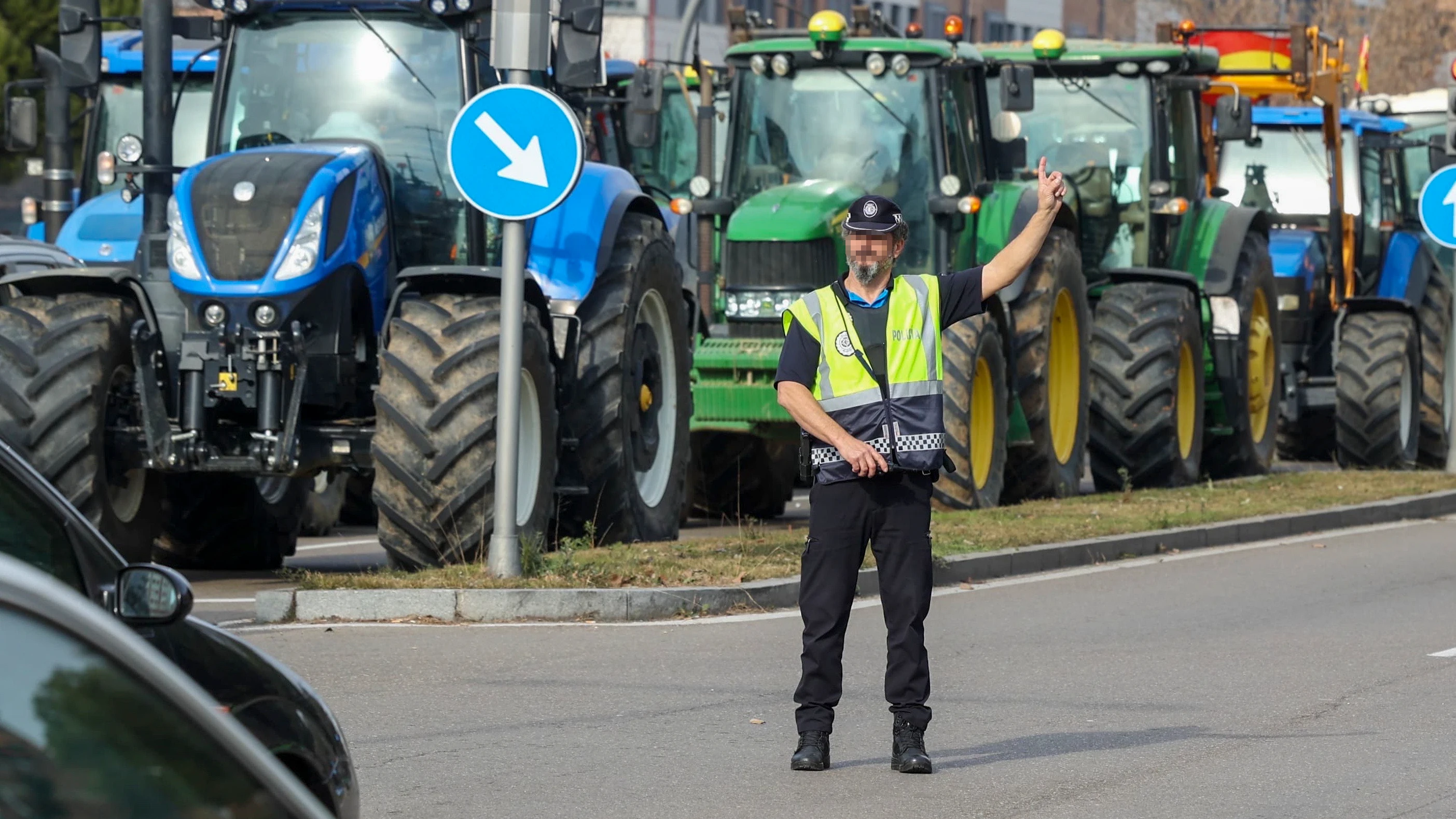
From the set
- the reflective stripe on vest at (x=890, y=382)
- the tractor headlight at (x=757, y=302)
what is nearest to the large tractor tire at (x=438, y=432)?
the reflective stripe on vest at (x=890, y=382)

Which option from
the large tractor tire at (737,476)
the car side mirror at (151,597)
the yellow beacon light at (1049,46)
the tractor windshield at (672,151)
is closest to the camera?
the car side mirror at (151,597)

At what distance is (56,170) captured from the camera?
19328mm

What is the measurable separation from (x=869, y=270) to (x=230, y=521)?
6.40m

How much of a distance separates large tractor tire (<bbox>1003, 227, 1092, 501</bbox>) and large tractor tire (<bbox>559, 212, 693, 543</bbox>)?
3176 mm

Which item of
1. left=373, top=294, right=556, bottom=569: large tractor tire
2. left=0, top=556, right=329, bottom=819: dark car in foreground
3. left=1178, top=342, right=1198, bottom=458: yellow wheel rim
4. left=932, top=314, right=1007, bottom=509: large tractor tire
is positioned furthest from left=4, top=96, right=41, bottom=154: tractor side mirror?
left=0, top=556, right=329, bottom=819: dark car in foreground

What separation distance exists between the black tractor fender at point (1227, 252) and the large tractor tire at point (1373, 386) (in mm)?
1781

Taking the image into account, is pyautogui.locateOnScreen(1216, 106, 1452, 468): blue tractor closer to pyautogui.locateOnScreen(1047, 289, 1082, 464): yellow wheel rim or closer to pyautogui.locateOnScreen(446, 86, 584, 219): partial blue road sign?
pyautogui.locateOnScreen(1047, 289, 1082, 464): yellow wheel rim

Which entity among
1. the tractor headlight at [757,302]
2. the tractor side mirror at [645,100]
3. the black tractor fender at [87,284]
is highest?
the tractor side mirror at [645,100]

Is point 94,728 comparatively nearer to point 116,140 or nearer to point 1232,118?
point 1232,118

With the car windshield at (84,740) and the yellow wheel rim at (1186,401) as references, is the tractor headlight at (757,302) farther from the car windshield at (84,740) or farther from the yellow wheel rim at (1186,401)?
the car windshield at (84,740)

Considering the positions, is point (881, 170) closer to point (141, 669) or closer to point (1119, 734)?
point (1119, 734)

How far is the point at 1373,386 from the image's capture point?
67.4ft

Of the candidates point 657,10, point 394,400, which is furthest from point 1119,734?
point 657,10

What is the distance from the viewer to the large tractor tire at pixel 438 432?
10984mm
